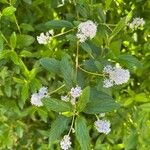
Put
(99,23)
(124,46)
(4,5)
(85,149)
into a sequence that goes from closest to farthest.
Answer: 1. (85,149)
2. (99,23)
3. (4,5)
4. (124,46)

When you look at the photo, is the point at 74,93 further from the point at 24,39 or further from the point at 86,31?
the point at 24,39

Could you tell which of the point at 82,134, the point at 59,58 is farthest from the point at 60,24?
the point at 82,134

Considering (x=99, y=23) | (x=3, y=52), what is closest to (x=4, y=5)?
(x=3, y=52)

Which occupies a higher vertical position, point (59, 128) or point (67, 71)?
point (67, 71)

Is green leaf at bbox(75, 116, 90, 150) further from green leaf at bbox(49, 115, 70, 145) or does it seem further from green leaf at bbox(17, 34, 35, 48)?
green leaf at bbox(17, 34, 35, 48)

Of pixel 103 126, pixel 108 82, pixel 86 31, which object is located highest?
pixel 86 31

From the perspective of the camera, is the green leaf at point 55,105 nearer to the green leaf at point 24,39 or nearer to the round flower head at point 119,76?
the round flower head at point 119,76

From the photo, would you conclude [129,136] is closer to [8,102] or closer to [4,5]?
[8,102]
